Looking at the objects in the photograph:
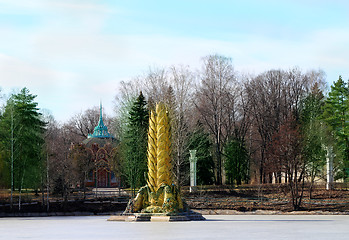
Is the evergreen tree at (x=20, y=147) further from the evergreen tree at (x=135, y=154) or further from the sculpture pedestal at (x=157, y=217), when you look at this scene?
the sculpture pedestal at (x=157, y=217)

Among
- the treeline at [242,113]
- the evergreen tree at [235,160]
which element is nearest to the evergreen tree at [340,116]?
the treeline at [242,113]

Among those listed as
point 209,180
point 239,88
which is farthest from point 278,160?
point 239,88

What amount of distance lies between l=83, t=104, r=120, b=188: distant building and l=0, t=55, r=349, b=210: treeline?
7.78 metres

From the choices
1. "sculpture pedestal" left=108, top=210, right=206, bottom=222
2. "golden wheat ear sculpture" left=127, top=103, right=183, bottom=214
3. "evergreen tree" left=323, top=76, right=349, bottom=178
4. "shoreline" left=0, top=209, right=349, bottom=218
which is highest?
"evergreen tree" left=323, top=76, right=349, bottom=178

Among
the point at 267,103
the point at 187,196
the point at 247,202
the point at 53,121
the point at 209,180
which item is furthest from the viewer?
the point at 53,121

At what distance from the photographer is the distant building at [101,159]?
67.5m

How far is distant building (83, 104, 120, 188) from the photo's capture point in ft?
221

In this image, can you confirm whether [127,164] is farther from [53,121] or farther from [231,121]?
[53,121]

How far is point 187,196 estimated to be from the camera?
1757 inches

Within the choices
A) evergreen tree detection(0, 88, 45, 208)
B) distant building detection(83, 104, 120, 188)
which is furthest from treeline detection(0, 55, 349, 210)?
distant building detection(83, 104, 120, 188)

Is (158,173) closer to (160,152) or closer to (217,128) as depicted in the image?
(160,152)

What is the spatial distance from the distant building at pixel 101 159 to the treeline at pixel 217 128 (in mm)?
7783

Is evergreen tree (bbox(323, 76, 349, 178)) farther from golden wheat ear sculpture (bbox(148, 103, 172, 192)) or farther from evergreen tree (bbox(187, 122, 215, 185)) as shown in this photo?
golden wheat ear sculpture (bbox(148, 103, 172, 192))

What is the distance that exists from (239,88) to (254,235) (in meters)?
42.1
